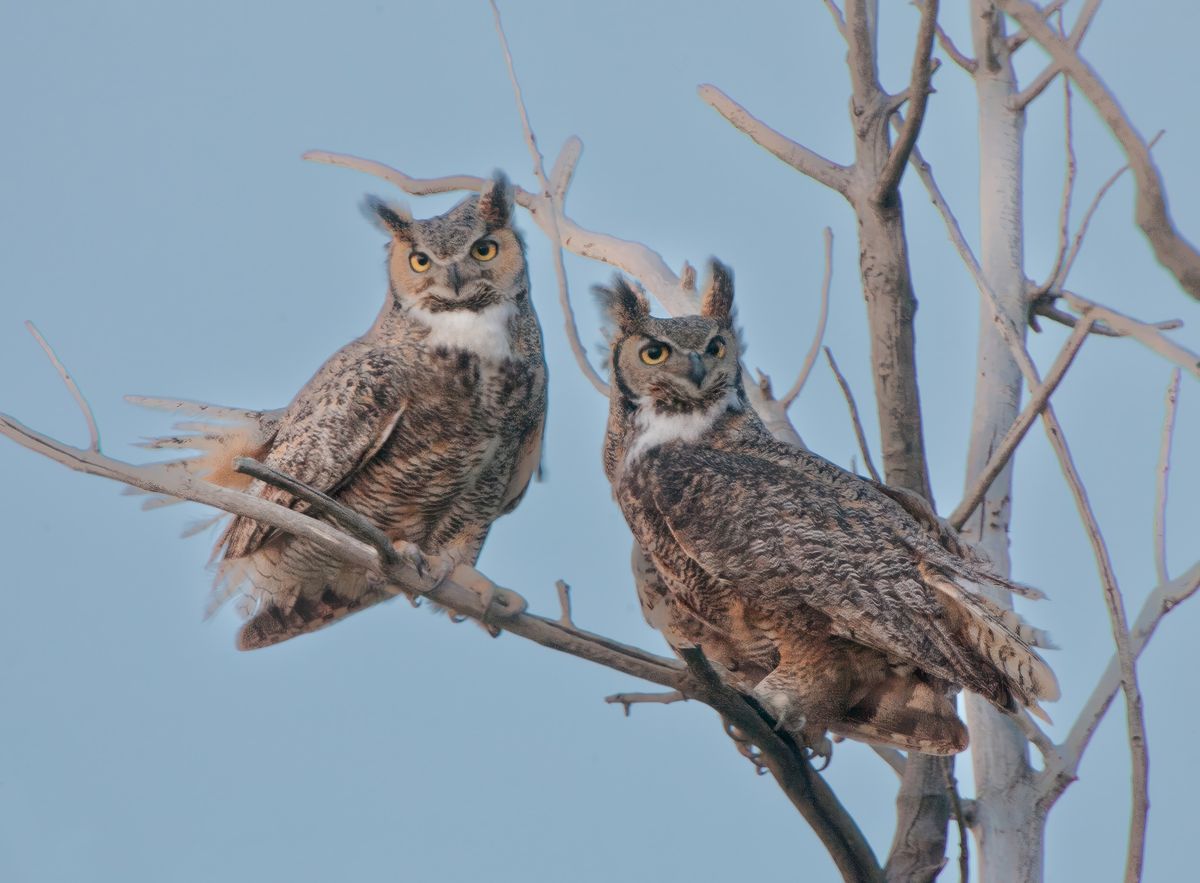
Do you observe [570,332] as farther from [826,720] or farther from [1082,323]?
[1082,323]

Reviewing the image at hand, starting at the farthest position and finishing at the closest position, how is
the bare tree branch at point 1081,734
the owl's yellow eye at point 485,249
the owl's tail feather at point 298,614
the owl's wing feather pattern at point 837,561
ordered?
the owl's tail feather at point 298,614, the owl's yellow eye at point 485,249, the bare tree branch at point 1081,734, the owl's wing feather pattern at point 837,561

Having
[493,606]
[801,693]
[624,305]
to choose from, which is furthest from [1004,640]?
A: [624,305]

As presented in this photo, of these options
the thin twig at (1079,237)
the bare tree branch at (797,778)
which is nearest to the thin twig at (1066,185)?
the thin twig at (1079,237)

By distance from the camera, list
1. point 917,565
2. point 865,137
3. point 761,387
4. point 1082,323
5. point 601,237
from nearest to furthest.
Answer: point 1082,323
point 917,565
point 865,137
point 761,387
point 601,237

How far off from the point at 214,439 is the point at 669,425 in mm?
1348

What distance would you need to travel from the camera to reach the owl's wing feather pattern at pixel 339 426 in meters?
3.67

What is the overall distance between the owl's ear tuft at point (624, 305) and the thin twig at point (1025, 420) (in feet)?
3.21

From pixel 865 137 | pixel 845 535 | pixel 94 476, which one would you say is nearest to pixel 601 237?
pixel 865 137

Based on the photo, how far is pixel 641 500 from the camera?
3502 mm

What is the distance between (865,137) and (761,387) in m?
0.81

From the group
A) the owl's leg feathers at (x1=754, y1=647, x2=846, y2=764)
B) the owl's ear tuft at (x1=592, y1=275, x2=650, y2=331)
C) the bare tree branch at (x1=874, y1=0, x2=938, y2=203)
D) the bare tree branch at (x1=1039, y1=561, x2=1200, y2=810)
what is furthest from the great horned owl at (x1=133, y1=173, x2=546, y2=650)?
the bare tree branch at (x1=1039, y1=561, x2=1200, y2=810)

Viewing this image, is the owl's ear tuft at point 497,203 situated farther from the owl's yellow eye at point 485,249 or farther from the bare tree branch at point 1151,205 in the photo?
the bare tree branch at point 1151,205

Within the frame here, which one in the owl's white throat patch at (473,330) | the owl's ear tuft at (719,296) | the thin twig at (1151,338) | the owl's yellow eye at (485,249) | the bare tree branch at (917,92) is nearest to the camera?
the thin twig at (1151,338)

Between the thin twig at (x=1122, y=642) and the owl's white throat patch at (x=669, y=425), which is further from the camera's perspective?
the owl's white throat patch at (x=669, y=425)
